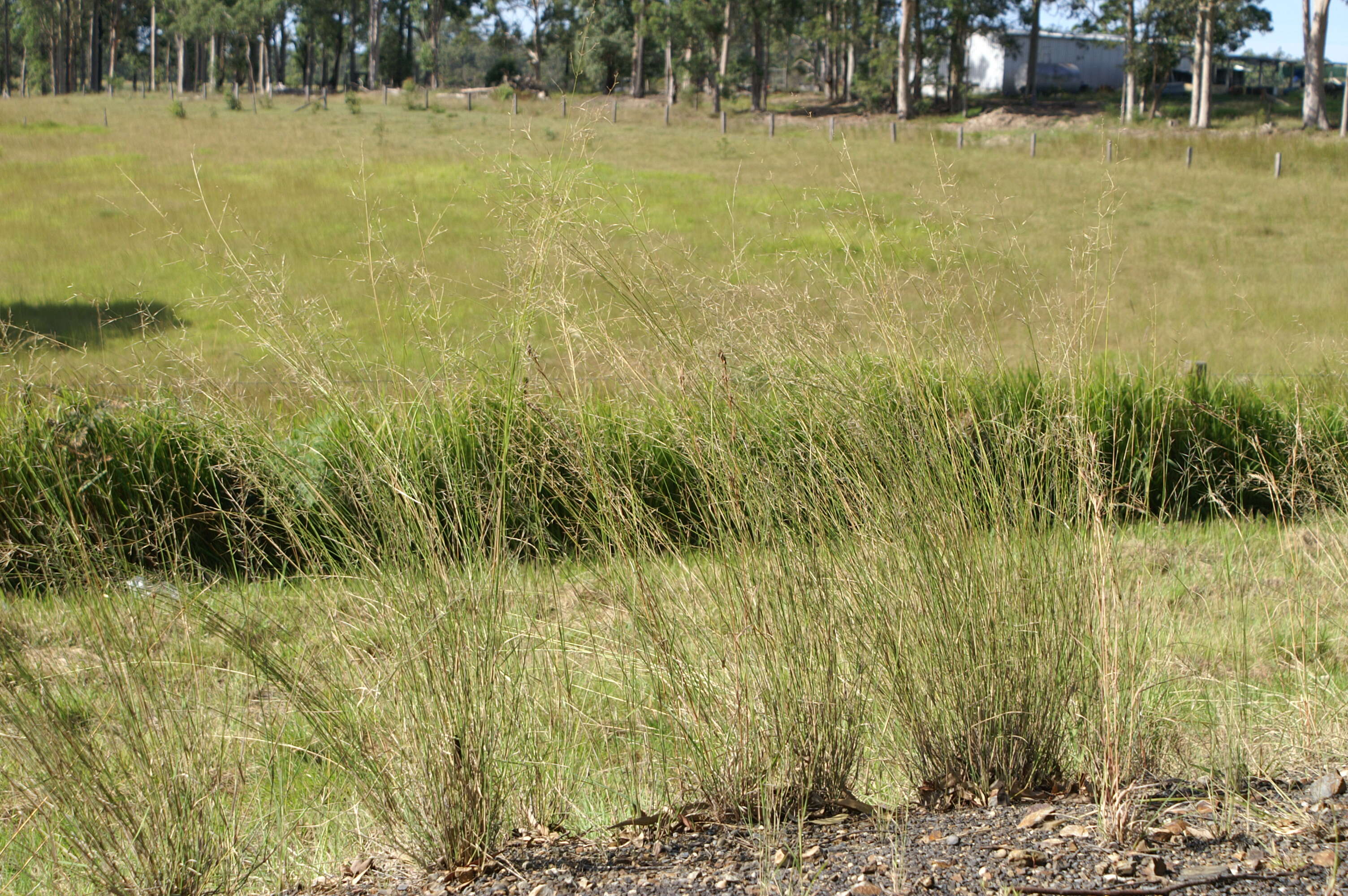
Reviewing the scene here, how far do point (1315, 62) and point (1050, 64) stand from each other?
24.0 metres

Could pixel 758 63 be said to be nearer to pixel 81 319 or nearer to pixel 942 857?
pixel 81 319

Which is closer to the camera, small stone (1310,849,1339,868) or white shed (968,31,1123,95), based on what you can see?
small stone (1310,849,1339,868)

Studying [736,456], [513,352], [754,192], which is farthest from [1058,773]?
[754,192]

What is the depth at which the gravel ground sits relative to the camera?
1709 mm

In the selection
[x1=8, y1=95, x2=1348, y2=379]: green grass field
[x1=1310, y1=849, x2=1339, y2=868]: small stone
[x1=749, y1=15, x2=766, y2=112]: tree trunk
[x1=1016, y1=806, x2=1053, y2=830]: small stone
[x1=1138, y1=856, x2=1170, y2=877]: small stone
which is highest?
[x1=749, y1=15, x2=766, y2=112]: tree trunk

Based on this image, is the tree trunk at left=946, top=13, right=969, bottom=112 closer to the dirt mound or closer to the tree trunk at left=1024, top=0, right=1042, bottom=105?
the dirt mound

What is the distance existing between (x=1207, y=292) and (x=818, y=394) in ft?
47.2

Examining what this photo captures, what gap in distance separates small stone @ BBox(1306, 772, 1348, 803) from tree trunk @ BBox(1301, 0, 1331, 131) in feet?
133

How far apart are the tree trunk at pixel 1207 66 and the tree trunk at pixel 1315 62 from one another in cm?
306

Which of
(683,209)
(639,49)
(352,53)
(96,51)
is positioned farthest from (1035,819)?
(96,51)

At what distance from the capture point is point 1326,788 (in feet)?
6.69

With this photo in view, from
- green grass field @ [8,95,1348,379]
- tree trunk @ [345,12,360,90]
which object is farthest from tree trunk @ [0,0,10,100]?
green grass field @ [8,95,1348,379]

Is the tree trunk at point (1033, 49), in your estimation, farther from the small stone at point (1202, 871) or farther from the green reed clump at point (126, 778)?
the green reed clump at point (126, 778)

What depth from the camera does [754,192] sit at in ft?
64.5
